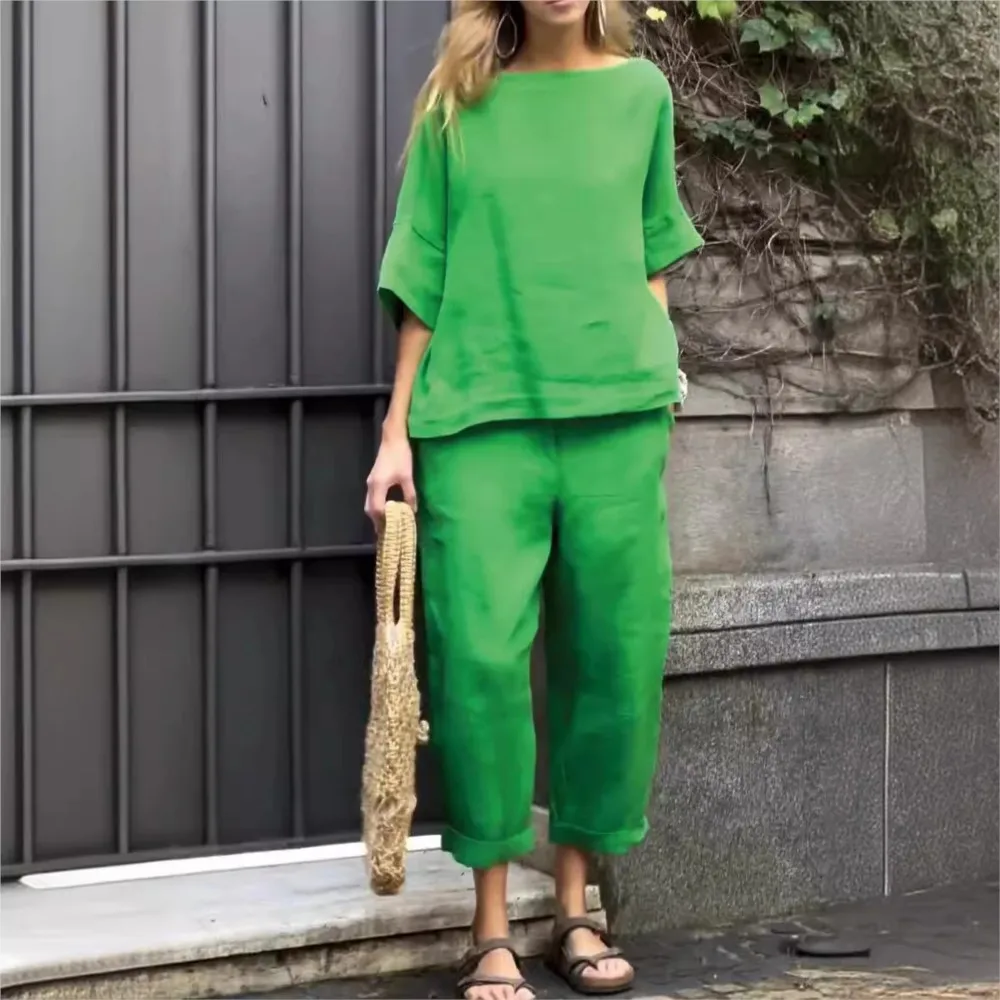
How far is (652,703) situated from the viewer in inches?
136

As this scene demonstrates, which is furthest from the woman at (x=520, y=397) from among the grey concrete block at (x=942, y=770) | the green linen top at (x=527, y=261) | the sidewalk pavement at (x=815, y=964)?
the grey concrete block at (x=942, y=770)

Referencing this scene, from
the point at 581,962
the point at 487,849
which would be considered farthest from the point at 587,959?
the point at 487,849

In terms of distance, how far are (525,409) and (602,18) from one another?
80 cm

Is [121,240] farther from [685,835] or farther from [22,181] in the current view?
[685,835]

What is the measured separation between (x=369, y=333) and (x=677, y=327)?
2.44 feet

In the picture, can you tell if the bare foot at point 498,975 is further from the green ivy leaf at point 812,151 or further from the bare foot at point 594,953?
the green ivy leaf at point 812,151

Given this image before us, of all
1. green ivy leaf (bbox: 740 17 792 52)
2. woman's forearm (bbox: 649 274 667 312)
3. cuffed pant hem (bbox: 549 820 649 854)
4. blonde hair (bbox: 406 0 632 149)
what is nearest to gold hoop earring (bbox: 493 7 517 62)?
blonde hair (bbox: 406 0 632 149)

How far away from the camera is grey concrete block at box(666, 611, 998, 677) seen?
3.89 meters

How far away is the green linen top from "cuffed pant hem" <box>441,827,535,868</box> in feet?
2.61

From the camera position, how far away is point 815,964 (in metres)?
3.71

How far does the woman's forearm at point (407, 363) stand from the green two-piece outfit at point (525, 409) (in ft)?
0.08

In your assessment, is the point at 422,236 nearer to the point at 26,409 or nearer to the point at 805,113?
the point at 26,409

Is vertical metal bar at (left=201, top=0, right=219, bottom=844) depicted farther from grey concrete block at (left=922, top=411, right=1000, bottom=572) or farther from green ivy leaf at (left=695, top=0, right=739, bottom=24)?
grey concrete block at (left=922, top=411, right=1000, bottom=572)

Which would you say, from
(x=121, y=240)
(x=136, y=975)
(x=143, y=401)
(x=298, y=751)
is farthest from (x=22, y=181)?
(x=136, y=975)
